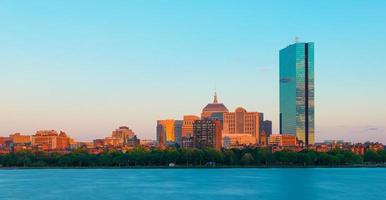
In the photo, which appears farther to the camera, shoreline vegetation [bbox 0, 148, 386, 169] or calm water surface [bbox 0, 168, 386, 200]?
shoreline vegetation [bbox 0, 148, 386, 169]

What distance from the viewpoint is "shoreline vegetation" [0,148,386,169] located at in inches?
6206

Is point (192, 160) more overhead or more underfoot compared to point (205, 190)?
more overhead

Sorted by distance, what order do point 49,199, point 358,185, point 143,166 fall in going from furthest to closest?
1. point 143,166
2. point 358,185
3. point 49,199

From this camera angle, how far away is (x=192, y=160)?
531ft

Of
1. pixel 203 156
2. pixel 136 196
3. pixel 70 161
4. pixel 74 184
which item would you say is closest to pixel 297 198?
pixel 136 196

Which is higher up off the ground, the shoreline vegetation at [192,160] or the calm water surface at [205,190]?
the shoreline vegetation at [192,160]

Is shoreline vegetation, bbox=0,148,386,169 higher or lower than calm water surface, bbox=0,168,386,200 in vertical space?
higher

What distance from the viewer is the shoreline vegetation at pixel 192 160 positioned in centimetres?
15762

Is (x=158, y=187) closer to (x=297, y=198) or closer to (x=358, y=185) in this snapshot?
(x=297, y=198)

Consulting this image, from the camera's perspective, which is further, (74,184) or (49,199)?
(74,184)

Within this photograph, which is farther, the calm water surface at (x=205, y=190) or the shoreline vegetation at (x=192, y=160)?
the shoreline vegetation at (x=192, y=160)

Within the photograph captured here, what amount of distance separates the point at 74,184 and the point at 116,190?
12723 mm

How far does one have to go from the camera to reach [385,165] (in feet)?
553

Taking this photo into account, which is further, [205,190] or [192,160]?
[192,160]
